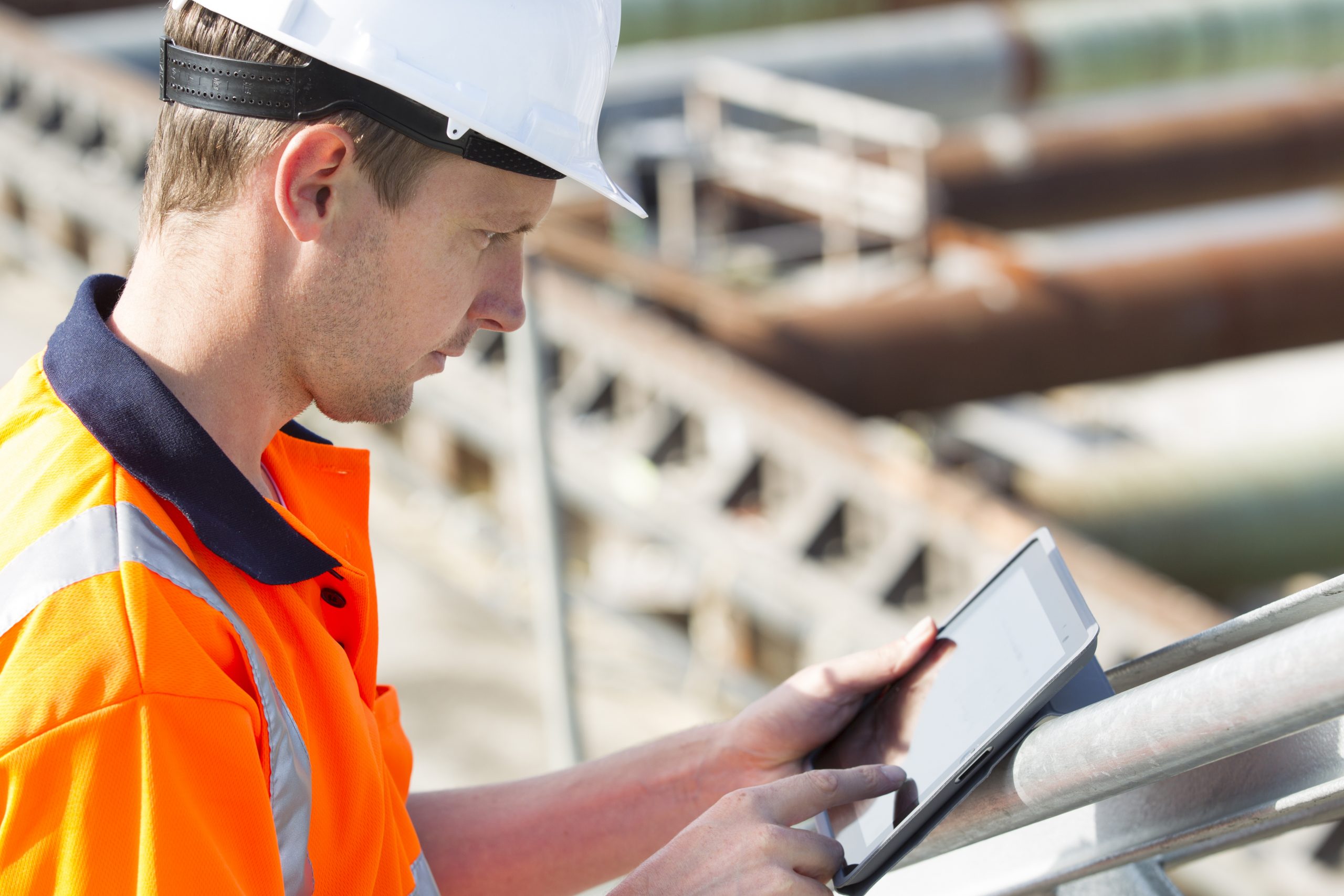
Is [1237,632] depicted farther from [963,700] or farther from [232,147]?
[232,147]

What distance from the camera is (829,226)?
818cm

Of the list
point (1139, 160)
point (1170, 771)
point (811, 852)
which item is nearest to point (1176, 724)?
point (1170, 771)

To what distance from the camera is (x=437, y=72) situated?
119 cm

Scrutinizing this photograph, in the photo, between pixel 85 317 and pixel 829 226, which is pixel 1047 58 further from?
pixel 85 317

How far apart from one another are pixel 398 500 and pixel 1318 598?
4.75 metres

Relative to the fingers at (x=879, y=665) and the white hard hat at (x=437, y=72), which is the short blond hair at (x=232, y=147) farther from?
the fingers at (x=879, y=665)

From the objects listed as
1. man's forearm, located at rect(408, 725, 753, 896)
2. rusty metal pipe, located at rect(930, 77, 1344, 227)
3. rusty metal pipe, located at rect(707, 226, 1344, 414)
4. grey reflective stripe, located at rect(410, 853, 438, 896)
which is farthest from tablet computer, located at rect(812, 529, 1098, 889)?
rusty metal pipe, located at rect(930, 77, 1344, 227)

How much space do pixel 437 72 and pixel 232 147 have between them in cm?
19

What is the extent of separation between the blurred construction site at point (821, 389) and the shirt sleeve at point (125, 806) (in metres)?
1.47

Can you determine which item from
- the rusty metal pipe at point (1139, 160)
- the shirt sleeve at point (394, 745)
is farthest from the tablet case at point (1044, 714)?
the rusty metal pipe at point (1139, 160)

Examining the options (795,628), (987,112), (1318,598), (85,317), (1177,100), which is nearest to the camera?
(1318,598)

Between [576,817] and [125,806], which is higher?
[576,817]

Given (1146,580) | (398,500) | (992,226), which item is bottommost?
(1146,580)

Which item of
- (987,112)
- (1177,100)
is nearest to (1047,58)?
(987,112)
